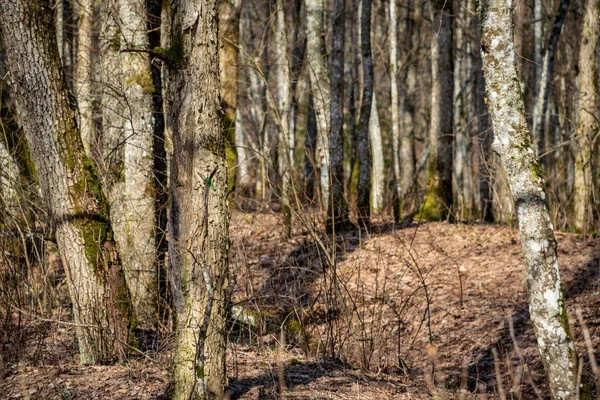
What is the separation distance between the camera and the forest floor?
5039mm

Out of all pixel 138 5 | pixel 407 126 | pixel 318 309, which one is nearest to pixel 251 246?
→ pixel 318 309

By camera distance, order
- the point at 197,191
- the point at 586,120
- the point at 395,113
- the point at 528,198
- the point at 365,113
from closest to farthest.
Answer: the point at 197,191
the point at 528,198
the point at 586,120
the point at 365,113
the point at 395,113

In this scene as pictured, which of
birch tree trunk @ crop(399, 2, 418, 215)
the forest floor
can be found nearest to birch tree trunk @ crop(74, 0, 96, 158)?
the forest floor

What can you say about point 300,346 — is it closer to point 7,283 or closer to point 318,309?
point 318,309

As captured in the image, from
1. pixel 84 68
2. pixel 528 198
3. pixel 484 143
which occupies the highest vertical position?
pixel 84 68

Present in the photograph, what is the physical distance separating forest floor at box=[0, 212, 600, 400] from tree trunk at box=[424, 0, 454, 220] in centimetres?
98

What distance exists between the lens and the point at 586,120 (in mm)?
10398

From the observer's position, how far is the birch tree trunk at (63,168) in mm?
5430

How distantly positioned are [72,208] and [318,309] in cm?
298

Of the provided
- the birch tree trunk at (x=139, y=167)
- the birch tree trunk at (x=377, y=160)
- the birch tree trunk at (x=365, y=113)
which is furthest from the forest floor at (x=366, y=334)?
the birch tree trunk at (x=377, y=160)

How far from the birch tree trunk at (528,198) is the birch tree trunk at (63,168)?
364cm

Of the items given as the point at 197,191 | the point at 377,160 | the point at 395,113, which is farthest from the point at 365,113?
the point at 197,191

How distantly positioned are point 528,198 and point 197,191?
256 cm

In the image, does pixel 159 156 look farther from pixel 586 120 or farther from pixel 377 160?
pixel 377 160
